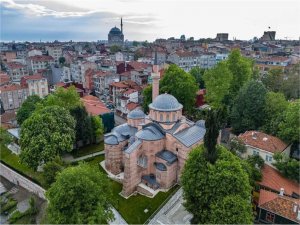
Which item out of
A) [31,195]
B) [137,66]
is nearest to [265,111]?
[31,195]

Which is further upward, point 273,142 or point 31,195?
point 273,142

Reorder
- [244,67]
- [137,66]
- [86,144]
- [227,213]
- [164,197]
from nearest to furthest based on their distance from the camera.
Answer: [227,213] < [164,197] < [86,144] < [244,67] < [137,66]

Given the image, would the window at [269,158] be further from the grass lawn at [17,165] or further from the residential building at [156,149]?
the grass lawn at [17,165]

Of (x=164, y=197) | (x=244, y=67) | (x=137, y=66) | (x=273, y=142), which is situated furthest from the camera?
(x=137, y=66)

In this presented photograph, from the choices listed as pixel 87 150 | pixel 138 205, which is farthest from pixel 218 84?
pixel 138 205

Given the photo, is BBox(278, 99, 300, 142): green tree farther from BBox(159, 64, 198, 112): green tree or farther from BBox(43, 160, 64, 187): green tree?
BBox(43, 160, 64, 187): green tree

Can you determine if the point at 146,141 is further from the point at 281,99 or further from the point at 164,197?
the point at 281,99

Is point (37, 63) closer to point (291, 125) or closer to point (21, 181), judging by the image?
point (21, 181)
